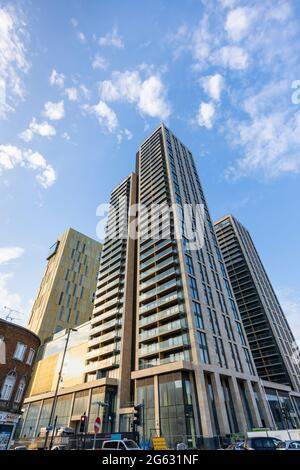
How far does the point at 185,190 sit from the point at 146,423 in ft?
152

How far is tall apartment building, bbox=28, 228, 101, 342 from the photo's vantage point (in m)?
72.8

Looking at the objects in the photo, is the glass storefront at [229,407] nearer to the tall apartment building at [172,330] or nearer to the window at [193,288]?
the tall apartment building at [172,330]

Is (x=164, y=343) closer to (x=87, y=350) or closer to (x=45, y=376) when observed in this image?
(x=87, y=350)

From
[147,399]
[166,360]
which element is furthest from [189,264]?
[147,399]

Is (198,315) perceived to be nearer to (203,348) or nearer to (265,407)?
(203,348)

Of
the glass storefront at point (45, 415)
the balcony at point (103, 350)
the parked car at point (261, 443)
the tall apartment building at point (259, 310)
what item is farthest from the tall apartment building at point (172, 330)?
the tall apartment building at point (259, 310)

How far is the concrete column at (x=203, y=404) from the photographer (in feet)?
96.4

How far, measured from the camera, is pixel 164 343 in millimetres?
38188

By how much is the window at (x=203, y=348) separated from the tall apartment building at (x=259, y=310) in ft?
127

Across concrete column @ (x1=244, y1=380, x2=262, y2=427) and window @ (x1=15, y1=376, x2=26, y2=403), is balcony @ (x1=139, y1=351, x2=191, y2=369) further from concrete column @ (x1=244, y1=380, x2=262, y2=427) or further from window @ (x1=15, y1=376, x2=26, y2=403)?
window @ (x1=15, y1=376, x2=26, y2=403)

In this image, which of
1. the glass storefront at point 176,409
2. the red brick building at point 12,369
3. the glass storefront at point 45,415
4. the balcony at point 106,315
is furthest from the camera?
the balcony at point 106,315

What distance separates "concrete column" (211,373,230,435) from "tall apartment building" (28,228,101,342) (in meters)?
49.8
